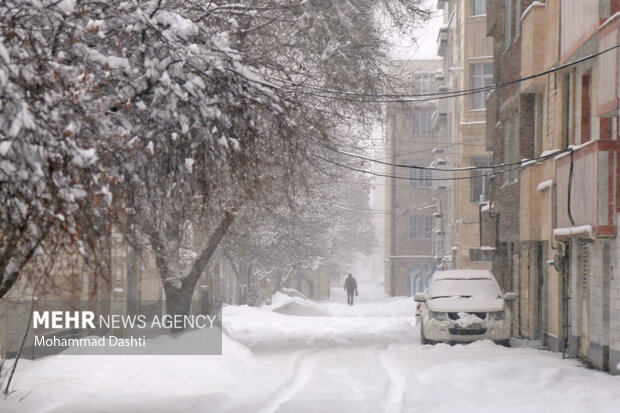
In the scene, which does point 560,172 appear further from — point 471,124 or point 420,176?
point 420,176

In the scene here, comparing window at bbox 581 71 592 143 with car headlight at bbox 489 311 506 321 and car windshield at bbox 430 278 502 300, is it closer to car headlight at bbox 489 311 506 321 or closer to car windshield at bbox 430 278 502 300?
car headlight at bbox 489 311 506 321

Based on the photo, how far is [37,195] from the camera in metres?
7.16

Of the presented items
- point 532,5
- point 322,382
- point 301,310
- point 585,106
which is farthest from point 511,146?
point 301,310

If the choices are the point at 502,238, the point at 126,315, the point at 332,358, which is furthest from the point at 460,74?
the point at 332,358

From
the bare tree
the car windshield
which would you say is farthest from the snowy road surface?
the bare tree

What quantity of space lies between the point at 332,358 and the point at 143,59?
38.8ft

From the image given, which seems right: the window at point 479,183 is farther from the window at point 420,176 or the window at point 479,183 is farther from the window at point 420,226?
the window at point 420,226

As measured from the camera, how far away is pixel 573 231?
714 inches

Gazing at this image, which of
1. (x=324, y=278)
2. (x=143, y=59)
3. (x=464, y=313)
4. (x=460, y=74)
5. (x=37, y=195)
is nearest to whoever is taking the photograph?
(x=37, y=195)

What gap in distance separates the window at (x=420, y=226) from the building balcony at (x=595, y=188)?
54132 millimetres

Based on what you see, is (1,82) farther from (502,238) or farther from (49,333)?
(502,238)

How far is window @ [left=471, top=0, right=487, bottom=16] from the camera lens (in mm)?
37375

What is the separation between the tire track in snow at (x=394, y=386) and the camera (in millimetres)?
Answer: 12950

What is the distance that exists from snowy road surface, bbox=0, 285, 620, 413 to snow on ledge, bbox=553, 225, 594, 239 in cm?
226
